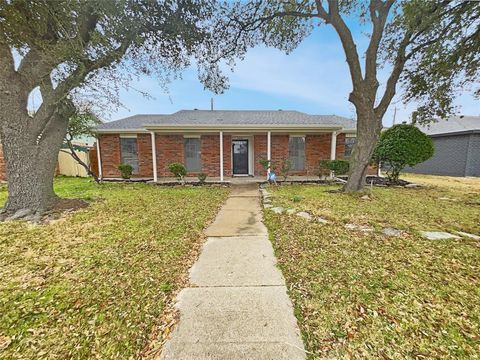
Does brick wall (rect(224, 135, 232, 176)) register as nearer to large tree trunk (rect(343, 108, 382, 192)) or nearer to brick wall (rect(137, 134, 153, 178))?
brick wall (rect(137, 134, 153, 178))

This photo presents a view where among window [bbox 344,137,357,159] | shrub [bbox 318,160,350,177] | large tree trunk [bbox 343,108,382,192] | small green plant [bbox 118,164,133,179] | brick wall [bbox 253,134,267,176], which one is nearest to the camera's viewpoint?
large tree trunk [bbox 343,108,382,192]

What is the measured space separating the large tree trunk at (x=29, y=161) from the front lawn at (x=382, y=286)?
5.60 meters

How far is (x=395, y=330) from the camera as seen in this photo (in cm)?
177

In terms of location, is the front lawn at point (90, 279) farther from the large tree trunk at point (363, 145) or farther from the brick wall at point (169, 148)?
the brick wall at point (169, 148)

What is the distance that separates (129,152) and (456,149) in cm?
2010

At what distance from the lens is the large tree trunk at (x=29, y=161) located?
4832 millimetres

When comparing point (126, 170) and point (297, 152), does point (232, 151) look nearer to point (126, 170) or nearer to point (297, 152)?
point (297, 152)

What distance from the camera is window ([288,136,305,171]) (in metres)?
11.0

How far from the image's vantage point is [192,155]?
11.0m

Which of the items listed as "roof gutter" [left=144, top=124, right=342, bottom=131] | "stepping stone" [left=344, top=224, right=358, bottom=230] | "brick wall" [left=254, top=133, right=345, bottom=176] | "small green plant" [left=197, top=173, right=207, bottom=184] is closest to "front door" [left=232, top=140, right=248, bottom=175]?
"brick wall" [left=254, top=133, right=345, bottom=176]

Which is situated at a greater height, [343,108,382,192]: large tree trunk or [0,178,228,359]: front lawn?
[343,108,382,192]: large tree trunk

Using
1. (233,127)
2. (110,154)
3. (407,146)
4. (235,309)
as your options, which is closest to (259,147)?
A: (233,127)

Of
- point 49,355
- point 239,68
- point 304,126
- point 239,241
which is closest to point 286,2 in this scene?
point 239,68

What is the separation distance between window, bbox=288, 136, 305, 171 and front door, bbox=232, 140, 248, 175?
7.81 ft
